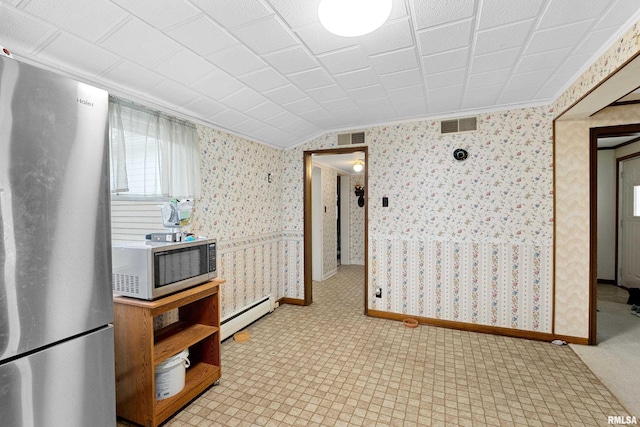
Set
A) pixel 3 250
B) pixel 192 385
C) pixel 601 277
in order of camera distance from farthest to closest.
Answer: pixel 601 277 < pixel 192 385 < pixel 3 250

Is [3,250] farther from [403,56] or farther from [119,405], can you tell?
[403,56]

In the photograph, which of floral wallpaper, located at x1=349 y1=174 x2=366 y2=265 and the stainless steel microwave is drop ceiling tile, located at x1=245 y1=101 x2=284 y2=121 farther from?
floral wallpaper, located at x1=349 y1=174 x2=366 y2=265

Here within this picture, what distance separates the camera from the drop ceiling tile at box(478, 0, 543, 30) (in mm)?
1497

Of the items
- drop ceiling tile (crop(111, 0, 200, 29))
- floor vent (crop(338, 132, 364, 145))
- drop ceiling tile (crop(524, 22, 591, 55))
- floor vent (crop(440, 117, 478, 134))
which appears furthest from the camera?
floor vent (crop(338, 132, 364, 145))

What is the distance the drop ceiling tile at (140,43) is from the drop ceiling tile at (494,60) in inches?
78.8

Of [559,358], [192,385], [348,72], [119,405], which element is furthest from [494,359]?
[119,405]

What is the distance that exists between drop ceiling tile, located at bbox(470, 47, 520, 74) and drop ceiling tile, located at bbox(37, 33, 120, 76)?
2.37m

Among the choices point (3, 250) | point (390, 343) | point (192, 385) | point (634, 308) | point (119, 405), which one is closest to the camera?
point (3, 250)

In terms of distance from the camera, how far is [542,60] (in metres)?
2.11

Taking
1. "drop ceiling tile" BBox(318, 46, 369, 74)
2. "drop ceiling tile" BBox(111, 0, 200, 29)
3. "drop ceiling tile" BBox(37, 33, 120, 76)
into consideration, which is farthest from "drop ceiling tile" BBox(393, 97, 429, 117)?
"drop ceiling tile" BBox(37, 33, 120, 76)

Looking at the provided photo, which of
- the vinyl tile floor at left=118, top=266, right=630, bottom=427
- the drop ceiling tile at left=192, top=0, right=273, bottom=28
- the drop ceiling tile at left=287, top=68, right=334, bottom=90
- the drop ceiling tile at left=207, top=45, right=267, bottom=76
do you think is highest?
the drop ceiling tile at left=287, top=68, right=334, bottom=90

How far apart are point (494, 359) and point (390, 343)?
91cm

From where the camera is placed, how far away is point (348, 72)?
222cm

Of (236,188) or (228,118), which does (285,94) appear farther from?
(236,188)
